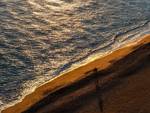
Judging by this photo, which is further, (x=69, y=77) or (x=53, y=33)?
(x=53, y=33)

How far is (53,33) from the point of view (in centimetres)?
593

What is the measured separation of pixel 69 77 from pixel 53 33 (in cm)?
183

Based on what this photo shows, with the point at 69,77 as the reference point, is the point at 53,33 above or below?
below

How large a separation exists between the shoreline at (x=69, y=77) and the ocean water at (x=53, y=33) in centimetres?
14

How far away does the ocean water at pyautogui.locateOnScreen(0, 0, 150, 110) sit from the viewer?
454 cm

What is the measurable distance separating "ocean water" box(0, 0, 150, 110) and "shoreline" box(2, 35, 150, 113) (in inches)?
5.3

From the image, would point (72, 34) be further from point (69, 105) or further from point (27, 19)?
point (69, 105)

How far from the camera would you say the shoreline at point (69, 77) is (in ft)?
12.3

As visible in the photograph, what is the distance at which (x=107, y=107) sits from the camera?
11.0ft

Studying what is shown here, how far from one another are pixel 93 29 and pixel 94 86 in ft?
7.80

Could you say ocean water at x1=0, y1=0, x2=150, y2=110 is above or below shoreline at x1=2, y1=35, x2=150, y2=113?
below

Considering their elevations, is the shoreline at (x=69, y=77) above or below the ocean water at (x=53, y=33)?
above

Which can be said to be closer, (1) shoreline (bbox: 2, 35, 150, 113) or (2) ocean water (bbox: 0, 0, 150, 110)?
(1) shoreline (bbox: 2, 35, 150, 113)

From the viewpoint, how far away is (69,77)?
4238mm
